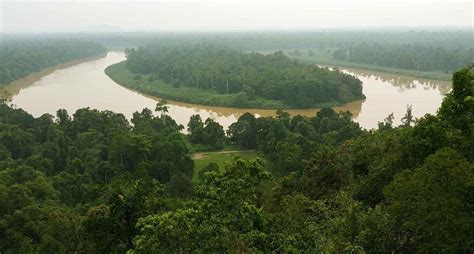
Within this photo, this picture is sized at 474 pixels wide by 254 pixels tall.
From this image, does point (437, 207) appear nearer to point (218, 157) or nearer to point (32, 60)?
point (218, 157)

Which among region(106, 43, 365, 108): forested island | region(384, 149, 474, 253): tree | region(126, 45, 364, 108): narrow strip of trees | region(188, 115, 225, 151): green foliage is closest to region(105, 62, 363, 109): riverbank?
region(106, 43, 365, 108): forested island

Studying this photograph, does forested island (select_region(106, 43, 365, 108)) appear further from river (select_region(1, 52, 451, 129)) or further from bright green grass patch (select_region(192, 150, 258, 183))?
bright green grass patch (select_region(192, 150, 258, 183))

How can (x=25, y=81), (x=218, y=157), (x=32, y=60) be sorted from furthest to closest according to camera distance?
(x=32, y=60) < (x=25, y=81) < (x=218, y=157)

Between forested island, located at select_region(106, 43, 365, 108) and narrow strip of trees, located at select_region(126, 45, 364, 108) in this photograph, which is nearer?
forested island, located at select_region(106, 43, 365, 108)

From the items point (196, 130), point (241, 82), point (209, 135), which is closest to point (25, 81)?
point (241, 82)

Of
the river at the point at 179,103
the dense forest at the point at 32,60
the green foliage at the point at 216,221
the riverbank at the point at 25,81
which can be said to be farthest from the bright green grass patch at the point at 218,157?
the dense forest at the point at 32,60

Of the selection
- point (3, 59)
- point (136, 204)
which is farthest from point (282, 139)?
point (3, 59)
